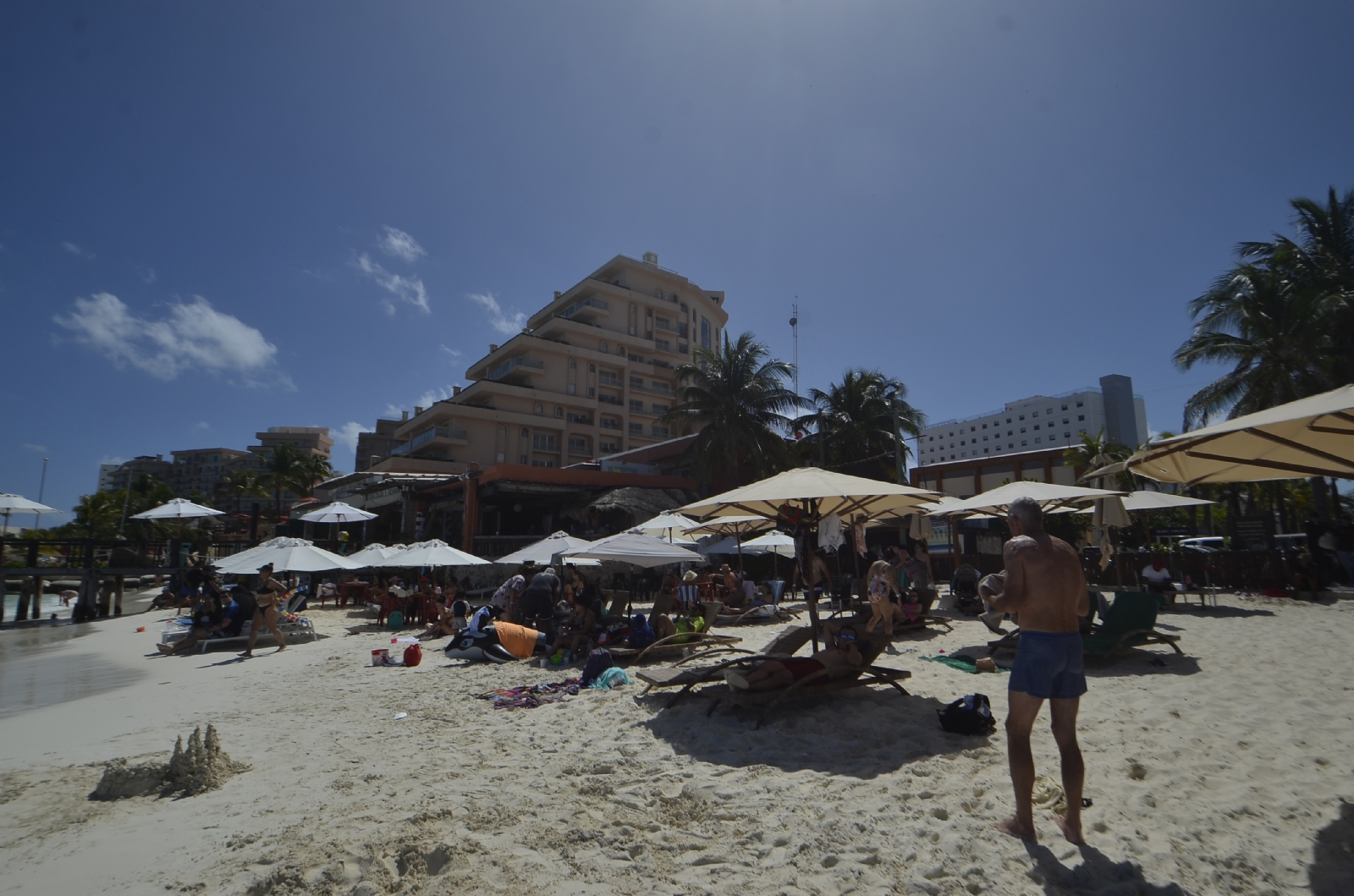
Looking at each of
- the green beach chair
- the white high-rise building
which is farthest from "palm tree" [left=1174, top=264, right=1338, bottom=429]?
the white high-rise building

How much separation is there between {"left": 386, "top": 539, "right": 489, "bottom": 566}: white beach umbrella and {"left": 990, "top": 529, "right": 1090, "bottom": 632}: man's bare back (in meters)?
12.1

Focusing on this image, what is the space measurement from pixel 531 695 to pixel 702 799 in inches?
Answer: 136

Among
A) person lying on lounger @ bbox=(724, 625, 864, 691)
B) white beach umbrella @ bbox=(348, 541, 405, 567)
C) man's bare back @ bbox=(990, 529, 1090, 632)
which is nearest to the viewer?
man's bare back @ bbox=(990, 529, 1090, 632)

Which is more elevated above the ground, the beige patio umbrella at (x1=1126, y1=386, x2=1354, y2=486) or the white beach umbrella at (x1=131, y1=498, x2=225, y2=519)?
the white beach umbrella at (x1=131, y1=498, x2=225, y2=519)

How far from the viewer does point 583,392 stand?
154 ft

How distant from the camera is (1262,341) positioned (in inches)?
851

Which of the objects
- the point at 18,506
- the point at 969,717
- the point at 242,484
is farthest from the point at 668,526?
the point at 242,484

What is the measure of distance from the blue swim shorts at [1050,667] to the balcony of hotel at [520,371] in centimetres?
4339

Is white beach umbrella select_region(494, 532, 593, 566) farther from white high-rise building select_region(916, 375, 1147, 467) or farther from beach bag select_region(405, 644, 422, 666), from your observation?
white high-rise building select_region(916, 375, 1147, 467)

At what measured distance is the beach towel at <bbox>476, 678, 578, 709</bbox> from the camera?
6.78 metres

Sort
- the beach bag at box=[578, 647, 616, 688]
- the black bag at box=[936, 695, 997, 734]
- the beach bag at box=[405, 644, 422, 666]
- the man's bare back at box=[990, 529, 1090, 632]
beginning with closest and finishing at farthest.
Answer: the man's bare back at box=[990, 529, 1090, 632]
the black bag at box=[936, 695, 997, 734]
the beach bag at box=[578, 647, 616, 688]
the beach bag at box=[405, 644, 422, 666]

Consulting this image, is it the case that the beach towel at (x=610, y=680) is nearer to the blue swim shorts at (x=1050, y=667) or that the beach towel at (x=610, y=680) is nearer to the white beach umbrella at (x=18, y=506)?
the blue swim shorts at (x=1050, y=667)

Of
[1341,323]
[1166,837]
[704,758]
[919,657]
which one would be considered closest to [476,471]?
[919,657]

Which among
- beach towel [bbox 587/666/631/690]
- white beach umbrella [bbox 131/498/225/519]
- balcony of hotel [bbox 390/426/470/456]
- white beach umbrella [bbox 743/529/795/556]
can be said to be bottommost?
beach towel [bbox 587/666/631/690]
